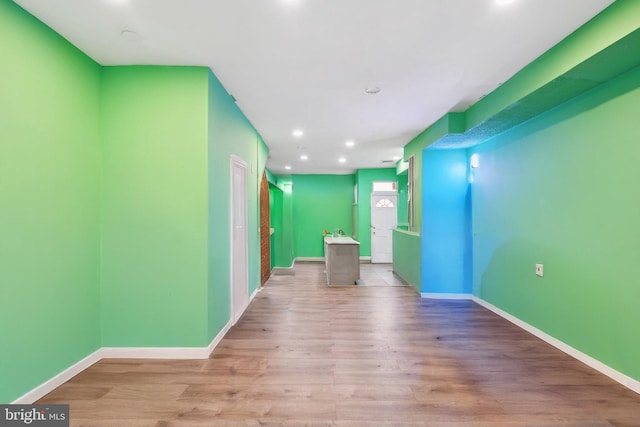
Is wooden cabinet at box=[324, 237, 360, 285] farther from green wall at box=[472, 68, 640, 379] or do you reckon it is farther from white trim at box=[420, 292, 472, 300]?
green wall at box=[472, 68, 640, 379]

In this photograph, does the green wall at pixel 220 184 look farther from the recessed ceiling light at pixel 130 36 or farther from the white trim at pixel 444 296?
the white trim at pixel 444 296

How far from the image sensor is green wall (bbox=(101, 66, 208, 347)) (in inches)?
110

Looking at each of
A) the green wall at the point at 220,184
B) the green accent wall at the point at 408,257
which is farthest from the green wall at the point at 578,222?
the green wall at the point at 220,184

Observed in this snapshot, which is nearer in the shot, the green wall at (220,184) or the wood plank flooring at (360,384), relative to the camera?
the wood plank flooring at (360,384)

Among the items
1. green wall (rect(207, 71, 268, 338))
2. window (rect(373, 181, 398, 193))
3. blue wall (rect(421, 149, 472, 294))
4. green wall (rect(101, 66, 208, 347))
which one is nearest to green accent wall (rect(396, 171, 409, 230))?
window (rect(373, 181, 398, 193))

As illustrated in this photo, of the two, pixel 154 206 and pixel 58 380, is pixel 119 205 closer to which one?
pixel 154 206

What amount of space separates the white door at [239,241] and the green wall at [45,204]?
1379 mm

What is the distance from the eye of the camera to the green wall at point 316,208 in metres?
9.51

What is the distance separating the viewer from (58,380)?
2.32 m

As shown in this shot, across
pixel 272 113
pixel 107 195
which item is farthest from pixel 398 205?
pixel 107 195

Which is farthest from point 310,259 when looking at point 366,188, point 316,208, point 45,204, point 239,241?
point 45,204

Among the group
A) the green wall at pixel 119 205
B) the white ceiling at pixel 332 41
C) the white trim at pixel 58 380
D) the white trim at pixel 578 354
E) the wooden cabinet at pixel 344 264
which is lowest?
the white trim at pixel 578 354

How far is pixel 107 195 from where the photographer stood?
9.13 feet

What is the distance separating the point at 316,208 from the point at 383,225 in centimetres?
226
